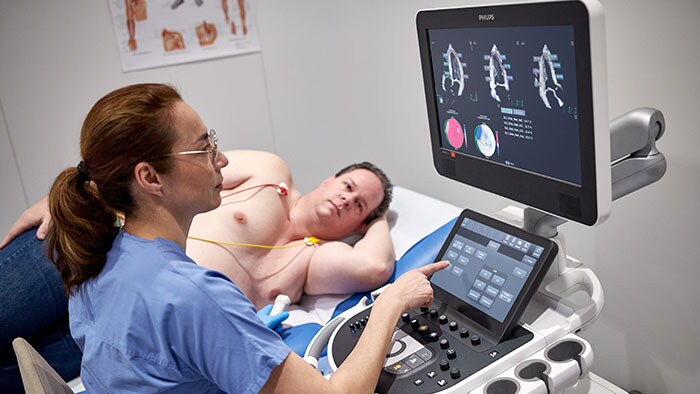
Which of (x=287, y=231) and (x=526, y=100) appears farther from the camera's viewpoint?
(x=287, y=231)

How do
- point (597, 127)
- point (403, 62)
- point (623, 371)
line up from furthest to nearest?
point (403, 62) → point (623, 371) → point (597, 127)

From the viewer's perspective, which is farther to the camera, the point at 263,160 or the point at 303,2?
the point at 303,2

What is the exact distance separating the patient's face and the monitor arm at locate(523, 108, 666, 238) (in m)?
1.21

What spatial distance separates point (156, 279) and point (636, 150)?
0.97 meters

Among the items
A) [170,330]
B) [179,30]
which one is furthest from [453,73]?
[179,30]

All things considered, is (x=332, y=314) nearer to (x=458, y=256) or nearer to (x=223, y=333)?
(x=458, y=256)

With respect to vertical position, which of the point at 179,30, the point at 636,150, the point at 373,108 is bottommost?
the point at 373,108

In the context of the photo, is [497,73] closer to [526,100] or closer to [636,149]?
[526,100]

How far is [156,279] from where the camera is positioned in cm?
118

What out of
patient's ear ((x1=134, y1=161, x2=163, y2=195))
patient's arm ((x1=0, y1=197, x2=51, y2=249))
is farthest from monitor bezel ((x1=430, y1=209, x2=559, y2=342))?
patient's arm ((x1=0, y1=197, x2=51, y2=249))

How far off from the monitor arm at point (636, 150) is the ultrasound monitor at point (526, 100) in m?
0.15

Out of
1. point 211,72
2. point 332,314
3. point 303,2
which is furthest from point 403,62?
point 332,314

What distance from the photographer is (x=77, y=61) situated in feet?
8.70

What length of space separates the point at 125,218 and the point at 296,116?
189 centimetres
